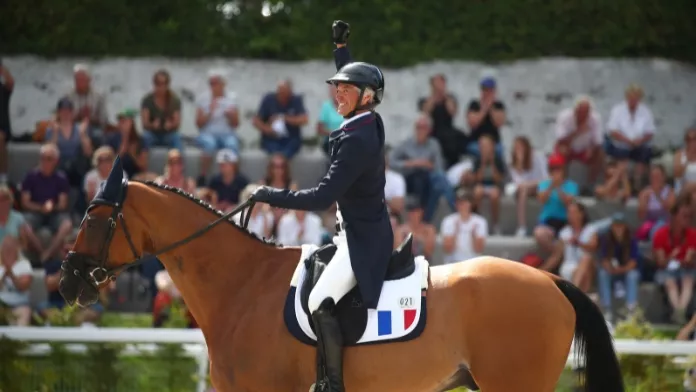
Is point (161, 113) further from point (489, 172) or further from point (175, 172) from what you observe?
point (489, 172)

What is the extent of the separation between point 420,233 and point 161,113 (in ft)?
10.8

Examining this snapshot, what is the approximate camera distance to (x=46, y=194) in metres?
11.9

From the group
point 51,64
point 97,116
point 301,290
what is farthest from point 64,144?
point 301,290

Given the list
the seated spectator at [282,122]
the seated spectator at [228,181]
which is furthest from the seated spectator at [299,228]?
the seated spectator at [282,122]

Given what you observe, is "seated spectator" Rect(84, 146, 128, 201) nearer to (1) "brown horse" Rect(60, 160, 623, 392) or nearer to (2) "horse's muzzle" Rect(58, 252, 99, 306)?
(1) "brown horse" Rect(60, 160, 623, 392)

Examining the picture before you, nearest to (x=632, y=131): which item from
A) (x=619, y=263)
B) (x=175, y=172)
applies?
(x=619, y=263)

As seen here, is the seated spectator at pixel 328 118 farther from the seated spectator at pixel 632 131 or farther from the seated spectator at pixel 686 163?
the seated spectator at pixel 686 163

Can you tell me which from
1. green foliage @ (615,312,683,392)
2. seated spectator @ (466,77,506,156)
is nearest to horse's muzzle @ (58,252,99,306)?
green foliage @ (615,312,683,392)

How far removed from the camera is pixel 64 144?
12.4 m

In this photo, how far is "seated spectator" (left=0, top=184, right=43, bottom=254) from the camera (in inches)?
439

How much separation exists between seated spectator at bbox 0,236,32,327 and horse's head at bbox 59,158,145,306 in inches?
184

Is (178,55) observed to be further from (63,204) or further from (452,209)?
(452,209)

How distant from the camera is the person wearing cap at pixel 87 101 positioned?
1273 cm

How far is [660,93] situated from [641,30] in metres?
0.80
